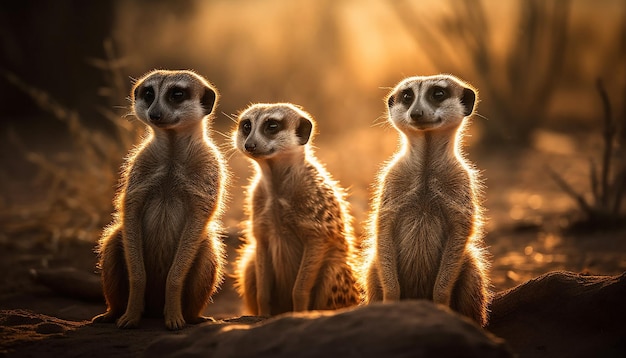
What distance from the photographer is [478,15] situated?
10.3 meters

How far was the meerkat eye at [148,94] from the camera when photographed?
4.35 metres

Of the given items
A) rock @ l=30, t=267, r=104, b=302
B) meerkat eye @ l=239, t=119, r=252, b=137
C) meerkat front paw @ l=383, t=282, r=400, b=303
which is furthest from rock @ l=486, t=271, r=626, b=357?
rock @ l=30, t=267, r=104, b=302

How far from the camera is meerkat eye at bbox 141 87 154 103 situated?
435 cm

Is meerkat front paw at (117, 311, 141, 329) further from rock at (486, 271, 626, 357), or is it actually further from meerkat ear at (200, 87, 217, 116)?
rock at (486, 271, 626, 357)

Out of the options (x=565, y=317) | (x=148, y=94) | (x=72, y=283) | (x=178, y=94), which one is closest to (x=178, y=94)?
(x=178, y=94)

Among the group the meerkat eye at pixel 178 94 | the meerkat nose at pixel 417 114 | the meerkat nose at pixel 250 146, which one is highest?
the meerkat eye at pixel 178 94

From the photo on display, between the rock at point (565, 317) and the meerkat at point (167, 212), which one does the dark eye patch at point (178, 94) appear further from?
the rock at point (565, 317)

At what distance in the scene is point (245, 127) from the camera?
471 centimetres

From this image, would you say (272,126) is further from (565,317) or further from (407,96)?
(565,317)

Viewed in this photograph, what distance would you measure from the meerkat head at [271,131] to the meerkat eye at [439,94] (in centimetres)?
87

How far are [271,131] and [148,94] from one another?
75cm

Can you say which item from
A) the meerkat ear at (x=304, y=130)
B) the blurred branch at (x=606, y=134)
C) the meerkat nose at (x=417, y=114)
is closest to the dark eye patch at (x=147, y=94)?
the meerkat ear at (x=304, y=130)

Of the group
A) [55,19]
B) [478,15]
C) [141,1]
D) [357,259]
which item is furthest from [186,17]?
[357,259]

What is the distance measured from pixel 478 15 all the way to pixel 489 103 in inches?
48.3
